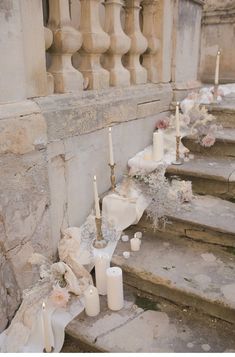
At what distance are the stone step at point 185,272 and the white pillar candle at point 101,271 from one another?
136 millimetres

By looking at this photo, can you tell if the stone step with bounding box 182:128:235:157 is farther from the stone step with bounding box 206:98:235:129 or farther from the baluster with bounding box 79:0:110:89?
the baluster with bounding box 79:0:110:89

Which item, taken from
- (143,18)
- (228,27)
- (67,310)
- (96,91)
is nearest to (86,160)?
(96,91)

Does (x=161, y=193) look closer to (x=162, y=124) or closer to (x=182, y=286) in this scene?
(x=182, y=286)

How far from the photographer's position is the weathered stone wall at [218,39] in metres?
4.30

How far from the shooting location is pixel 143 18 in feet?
10.2

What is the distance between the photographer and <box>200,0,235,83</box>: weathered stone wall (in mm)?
4297

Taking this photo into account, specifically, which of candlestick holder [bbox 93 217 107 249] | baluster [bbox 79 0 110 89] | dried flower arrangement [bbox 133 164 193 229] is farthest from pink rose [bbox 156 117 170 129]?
candlestick holder [bbox 93 217 107 249]

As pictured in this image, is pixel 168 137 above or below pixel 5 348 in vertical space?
above

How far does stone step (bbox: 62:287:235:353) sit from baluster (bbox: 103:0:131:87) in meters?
1.75

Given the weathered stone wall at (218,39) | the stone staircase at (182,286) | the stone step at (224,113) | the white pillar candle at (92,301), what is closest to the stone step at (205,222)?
the stone staircase at (182,286)

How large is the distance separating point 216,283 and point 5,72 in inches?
68.4

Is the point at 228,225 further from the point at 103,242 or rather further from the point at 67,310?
the point at 67,310

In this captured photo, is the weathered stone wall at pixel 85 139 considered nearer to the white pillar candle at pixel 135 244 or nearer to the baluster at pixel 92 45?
the baluster at pixel 92 45

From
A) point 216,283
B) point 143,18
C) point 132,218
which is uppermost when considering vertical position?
point 143,18
